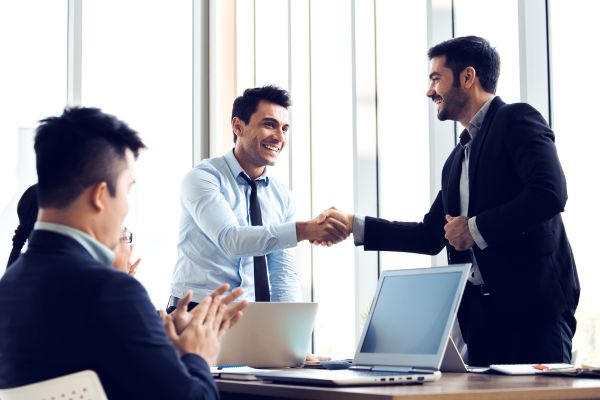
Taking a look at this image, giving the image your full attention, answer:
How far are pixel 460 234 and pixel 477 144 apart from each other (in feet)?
1.17

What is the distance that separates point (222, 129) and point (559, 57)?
9.32 ft

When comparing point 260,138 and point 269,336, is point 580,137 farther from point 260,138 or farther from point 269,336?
point 269,336

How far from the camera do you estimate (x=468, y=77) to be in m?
3.38

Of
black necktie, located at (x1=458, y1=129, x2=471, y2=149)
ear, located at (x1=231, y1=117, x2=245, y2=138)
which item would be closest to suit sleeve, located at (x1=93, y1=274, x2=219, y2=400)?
black necktie, located at (x1=458, y1=129, x2=471, y2=149)

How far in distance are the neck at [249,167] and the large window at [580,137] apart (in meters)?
1.29

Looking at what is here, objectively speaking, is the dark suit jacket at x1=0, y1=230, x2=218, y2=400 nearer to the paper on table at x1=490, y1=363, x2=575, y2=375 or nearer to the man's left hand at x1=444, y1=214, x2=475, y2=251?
the paper on table at x1=490, y1=363, x2=575, y2=375

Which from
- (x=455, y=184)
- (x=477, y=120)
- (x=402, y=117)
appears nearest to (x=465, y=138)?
(x=477, y=120)

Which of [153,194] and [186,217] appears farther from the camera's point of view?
[153,194]

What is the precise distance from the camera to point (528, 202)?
2877 mm

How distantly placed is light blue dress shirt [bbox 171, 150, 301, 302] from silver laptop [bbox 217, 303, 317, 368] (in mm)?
903

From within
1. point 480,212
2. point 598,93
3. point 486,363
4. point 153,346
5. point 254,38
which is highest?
point 254,38

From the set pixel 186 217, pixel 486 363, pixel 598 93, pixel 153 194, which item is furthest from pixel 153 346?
pixel 153 194

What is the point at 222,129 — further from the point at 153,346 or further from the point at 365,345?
the point at 153,346

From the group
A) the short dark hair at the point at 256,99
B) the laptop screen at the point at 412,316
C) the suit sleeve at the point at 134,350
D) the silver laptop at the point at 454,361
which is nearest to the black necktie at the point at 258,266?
the short dark hair at the point at 256,99
